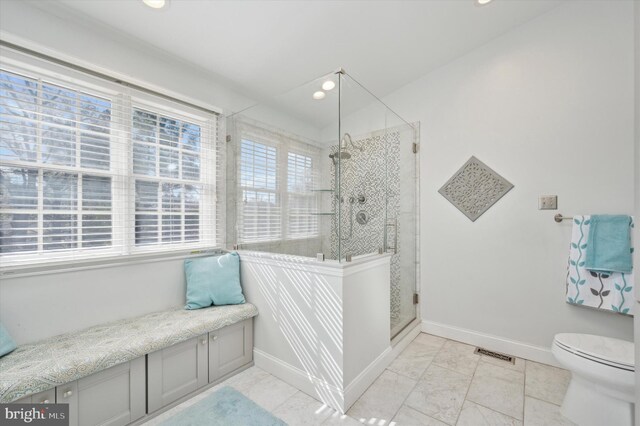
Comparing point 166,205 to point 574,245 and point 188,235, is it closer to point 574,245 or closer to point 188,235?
point 188,235

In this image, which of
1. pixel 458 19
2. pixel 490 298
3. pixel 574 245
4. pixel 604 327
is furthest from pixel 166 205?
pixel 604 327

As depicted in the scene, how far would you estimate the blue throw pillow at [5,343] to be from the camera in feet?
4.79

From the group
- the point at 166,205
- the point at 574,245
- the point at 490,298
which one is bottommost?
the point at 490,298

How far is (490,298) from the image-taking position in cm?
254

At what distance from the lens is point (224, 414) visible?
168 centimetres

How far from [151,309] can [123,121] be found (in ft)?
4.78

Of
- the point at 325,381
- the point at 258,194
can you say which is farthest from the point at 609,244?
the point at 258,194

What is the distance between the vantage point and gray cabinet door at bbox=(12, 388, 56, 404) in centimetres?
128

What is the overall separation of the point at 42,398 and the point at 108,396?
0.29 m

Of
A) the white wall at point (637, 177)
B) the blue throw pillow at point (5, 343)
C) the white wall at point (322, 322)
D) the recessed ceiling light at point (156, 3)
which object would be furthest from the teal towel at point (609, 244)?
the blue throw pillow at point (5, 343)

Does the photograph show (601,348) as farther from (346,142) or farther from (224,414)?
(224,414)

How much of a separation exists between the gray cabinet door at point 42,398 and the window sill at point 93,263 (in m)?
0.73

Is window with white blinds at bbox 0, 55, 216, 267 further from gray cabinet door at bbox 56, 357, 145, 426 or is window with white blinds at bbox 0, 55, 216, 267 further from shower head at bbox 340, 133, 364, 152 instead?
shower head at bbox 340, 133, 364, 152

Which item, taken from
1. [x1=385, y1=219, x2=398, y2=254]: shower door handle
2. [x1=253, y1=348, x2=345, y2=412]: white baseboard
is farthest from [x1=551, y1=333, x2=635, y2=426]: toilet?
[x1=253, y1=348, x2=345, y2=412]: white baseboard
